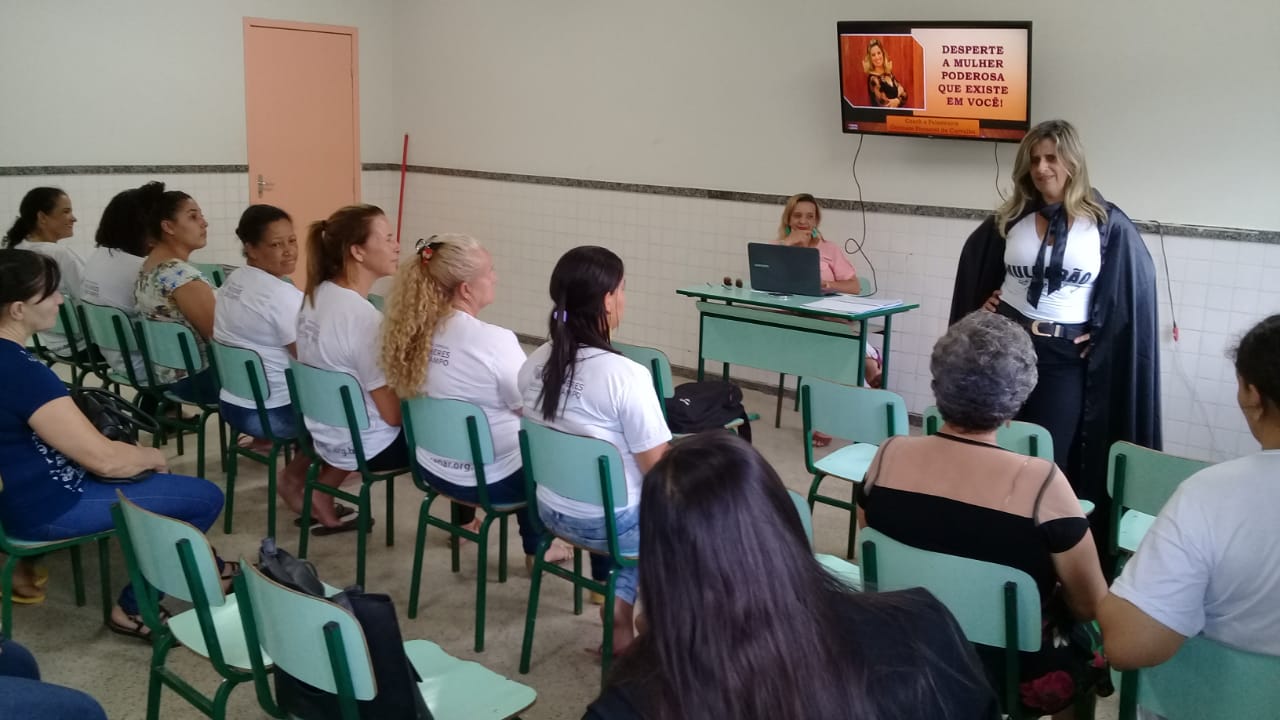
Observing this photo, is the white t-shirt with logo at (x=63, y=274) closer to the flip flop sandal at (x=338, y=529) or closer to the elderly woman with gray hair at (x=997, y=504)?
the flip flop sandal at (x=338, y=529)

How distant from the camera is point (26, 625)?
331 cm

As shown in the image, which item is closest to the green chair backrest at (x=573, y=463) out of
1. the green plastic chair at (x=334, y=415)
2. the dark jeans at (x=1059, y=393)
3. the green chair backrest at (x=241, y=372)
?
the green plastic chair at (x=334, y=415)

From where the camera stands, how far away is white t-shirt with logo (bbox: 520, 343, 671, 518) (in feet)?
9.25

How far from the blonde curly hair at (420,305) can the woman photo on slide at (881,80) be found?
305 cm

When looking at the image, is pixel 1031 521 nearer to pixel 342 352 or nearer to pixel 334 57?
pixel 342 352

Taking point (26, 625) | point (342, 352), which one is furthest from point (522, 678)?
point (26, 625)

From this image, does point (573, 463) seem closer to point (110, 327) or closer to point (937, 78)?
point (110, 327)

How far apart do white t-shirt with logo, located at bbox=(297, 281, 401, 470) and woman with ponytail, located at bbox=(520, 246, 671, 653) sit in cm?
93

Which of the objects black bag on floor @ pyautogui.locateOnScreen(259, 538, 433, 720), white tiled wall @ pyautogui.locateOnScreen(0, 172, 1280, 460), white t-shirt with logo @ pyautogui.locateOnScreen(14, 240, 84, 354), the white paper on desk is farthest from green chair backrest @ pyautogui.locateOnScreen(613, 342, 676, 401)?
white t-shirt with logo @ pyautogui.locateOnScreen(14, 240, 84, 354)

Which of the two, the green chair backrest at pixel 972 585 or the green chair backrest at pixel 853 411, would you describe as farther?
the green chair backrest at pixel 853 411

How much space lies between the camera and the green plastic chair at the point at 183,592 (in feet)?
6.98

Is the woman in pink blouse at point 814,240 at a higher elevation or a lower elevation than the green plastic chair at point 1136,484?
higher

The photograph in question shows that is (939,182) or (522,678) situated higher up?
(939,182)

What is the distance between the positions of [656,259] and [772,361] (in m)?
1.82
